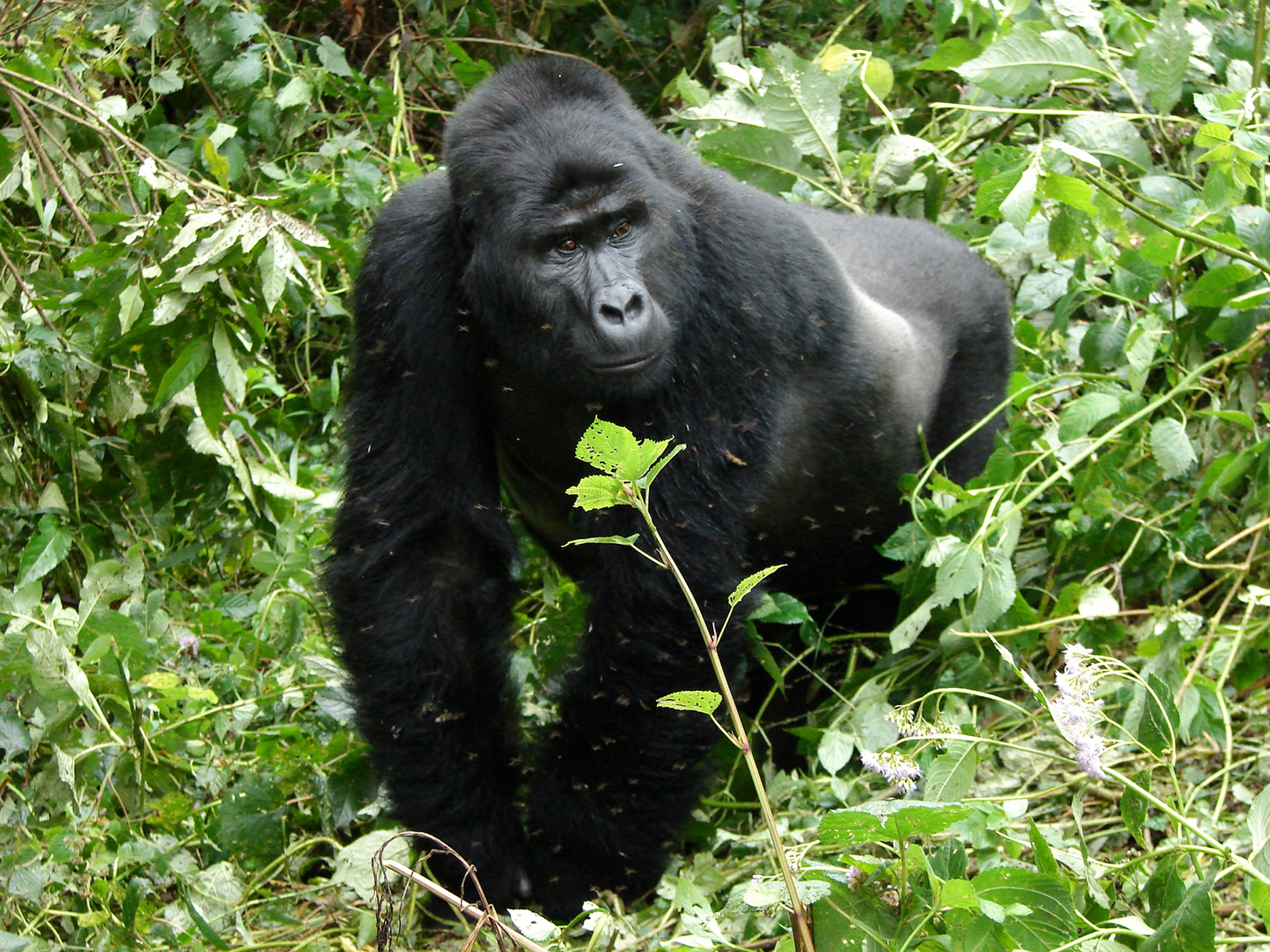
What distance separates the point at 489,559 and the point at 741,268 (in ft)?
3.16

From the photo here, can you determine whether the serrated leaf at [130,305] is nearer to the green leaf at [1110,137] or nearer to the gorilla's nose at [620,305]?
the gorilla's nose at [620,305]

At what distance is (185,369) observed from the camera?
129 inches

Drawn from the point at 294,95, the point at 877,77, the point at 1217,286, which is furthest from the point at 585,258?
the point at 294,95

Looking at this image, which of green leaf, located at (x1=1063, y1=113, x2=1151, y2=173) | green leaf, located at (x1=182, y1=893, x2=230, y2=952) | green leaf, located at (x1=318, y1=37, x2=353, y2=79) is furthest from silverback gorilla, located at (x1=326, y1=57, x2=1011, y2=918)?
green leaf, located at (x1=318, y1=37, x2=353, y2=79)

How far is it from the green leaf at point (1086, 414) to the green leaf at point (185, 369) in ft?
7.04

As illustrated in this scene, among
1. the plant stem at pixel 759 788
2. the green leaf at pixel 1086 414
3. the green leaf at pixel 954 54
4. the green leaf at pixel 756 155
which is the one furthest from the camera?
the green leaf at pixel 756 155

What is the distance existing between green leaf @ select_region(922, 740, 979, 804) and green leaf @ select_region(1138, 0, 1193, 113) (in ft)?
7.32

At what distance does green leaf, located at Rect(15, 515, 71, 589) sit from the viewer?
10.9ft

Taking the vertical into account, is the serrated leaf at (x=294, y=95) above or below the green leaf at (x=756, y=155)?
above

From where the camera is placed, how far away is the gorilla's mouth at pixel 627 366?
3104 mm

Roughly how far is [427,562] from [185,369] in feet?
2.42

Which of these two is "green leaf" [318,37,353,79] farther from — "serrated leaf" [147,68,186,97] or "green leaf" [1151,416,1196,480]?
"green leaf" [1151,416,1196,480]

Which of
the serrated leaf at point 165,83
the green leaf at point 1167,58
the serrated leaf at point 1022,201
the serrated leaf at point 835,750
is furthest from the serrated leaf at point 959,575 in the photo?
the serrated leaf at point 165,83

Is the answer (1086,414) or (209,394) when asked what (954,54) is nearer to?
(1086,414)
